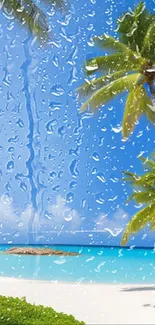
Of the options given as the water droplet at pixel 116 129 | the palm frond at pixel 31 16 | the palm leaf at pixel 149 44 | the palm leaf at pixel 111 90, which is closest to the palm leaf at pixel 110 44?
the palm leaf at pixel 149 44

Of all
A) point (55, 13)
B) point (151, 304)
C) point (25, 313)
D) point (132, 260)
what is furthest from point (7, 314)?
point (132, 260)

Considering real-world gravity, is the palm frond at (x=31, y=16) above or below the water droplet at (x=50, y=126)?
above

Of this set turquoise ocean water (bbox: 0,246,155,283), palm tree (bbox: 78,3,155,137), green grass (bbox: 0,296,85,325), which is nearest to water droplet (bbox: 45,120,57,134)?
green grass (bbox: 0,296,85,325)

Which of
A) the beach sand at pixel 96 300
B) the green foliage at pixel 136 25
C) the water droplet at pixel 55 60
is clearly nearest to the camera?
the water droplet at pixel 55 60

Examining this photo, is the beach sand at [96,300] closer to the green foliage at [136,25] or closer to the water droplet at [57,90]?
the water droplet at [57,90]

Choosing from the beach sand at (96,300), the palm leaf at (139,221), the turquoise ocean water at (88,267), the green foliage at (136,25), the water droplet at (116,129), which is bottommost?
the turquoise ocean water at (88,267)

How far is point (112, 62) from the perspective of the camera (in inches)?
223

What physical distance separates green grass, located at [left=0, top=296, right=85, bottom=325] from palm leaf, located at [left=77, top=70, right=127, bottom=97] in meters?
2.83

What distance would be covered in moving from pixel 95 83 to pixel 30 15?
4.32 ft

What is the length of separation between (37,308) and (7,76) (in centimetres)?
135

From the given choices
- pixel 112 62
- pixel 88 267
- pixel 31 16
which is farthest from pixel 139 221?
pixel 88 267

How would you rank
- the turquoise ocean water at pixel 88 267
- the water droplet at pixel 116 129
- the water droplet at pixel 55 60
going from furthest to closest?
the turquoise ocean water at pixel 88 267
the water droplet at pixel 116 129
the water droplet at pixel 55 60

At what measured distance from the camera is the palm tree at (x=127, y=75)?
527 cm

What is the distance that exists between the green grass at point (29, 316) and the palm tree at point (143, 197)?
2.62 metres
